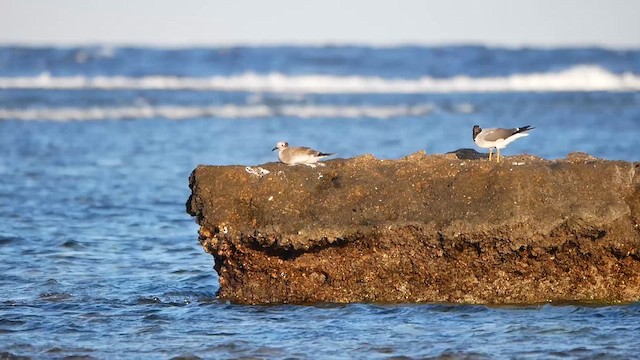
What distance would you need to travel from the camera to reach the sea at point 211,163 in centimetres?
805

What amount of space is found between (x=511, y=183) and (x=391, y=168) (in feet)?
3.35

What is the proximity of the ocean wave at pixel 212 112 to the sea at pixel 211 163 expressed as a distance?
13cm

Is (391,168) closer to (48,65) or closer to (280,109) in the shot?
(280,109)

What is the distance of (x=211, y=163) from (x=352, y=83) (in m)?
34.5

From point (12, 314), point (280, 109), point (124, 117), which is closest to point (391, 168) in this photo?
point (12, 314)

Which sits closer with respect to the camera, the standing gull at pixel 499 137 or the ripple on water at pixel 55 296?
the standing gull at pixel 499 137

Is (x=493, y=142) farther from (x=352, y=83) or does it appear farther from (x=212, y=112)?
(x=352, y=83)

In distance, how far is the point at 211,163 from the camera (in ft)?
72.6

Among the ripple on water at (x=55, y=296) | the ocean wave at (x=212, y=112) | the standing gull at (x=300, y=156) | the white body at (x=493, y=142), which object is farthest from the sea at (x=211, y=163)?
the white body at (x=493, y=142)

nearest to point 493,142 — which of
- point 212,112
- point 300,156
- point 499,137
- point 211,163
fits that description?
point 499,137

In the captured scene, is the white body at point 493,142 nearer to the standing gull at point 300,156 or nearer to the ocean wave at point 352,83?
Answer: the standing gull at point 300,156

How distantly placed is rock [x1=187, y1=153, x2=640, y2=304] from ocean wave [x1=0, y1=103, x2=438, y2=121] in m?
26.1

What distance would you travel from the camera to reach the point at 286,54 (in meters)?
74.5

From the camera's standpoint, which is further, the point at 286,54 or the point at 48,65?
the point at 286,54
